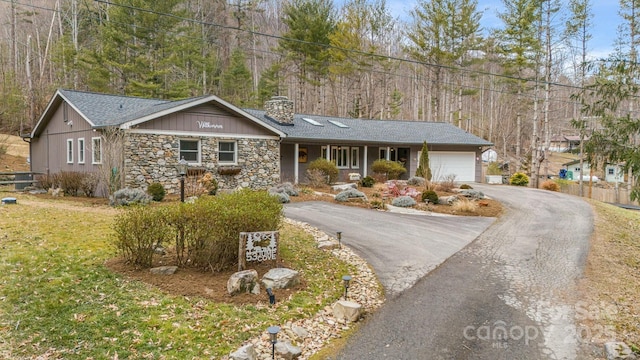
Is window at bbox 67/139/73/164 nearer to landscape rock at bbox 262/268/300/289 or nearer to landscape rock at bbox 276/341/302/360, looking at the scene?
landscape rock at bbox 262/268/300/289

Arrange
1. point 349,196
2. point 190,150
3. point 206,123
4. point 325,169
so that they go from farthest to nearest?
point 325,169, point 206,123, point 190,150, point 349,196

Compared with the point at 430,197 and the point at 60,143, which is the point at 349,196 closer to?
the point at 430,197

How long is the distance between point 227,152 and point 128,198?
15.9 feet

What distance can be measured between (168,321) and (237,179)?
12046mm

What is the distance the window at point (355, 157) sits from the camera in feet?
71.1

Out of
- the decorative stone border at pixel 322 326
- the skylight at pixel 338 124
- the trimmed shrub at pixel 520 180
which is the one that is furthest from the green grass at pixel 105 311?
the trimmed shrub at pixel 520 180

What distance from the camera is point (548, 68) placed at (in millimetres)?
23344

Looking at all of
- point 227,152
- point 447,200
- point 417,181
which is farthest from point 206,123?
point 417,181

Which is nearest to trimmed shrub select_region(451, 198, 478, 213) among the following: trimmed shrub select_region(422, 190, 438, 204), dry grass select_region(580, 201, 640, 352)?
trimmed shrub select_region(422, 190, 438, 204)

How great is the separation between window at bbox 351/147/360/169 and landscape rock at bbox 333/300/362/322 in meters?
17.1

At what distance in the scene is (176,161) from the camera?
46.5 ft

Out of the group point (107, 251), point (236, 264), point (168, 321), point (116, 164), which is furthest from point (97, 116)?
point (168, 321)

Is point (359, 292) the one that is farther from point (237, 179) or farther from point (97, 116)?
point (97, 116)

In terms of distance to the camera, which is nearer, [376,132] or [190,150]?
[190,150]
